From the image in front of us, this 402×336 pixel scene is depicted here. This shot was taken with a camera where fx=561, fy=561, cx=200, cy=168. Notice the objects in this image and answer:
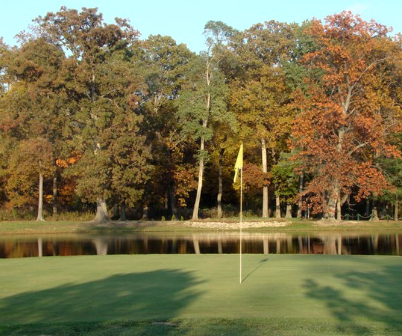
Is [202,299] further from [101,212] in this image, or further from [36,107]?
[36,107]

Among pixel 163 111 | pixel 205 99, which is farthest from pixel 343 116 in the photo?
pixel 163 111

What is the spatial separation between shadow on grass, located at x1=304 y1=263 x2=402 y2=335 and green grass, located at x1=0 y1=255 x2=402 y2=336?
0.02 metres

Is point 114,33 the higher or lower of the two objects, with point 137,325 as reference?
higher

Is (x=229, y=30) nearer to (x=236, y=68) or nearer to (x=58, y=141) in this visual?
(x=236, y=68)

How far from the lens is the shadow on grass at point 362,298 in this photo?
9609 mm

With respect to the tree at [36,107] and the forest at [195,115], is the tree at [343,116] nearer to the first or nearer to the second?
the forest at [195,115]

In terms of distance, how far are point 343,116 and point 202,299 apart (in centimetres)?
3569

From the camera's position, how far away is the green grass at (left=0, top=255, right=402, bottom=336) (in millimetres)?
9500

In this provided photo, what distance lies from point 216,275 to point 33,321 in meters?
6.30

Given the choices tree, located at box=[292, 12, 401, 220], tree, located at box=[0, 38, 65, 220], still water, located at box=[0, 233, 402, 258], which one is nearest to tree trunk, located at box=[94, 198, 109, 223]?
tree, located at box=[0, 38, 65, 220]

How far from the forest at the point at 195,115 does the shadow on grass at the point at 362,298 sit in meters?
30.8

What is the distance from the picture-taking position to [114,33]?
1971 inches

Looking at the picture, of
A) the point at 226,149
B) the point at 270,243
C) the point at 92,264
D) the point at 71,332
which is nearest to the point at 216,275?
the point at 92,264

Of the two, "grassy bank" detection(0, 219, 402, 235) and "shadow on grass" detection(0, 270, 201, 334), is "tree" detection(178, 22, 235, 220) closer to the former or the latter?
"grassy bank" detection(0, 219, 402, 235)
